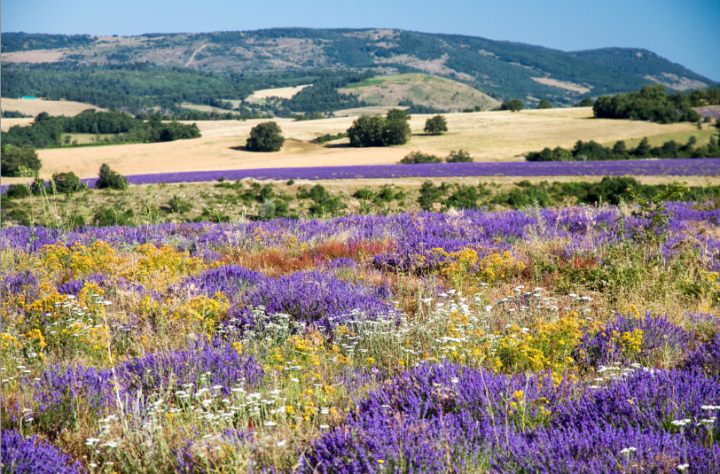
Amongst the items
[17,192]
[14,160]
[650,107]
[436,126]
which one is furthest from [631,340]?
[650,107]

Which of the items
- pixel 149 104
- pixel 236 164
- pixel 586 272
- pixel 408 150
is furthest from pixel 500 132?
pixel 149 104

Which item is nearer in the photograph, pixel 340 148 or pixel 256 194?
pixel 256 194

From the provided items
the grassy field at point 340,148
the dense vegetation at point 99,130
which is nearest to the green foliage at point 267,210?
the grassy field at point 340,148

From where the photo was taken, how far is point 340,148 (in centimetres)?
6209

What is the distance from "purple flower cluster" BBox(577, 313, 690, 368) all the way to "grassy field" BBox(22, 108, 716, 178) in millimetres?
43042

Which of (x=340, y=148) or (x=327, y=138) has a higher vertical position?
(x=327, y=138)

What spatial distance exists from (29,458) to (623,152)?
190 feet

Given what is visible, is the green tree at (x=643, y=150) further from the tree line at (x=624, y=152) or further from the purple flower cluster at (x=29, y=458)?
the purple flower cluster at (x=29, y=458)

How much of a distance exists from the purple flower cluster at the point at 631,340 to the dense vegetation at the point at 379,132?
196 ft

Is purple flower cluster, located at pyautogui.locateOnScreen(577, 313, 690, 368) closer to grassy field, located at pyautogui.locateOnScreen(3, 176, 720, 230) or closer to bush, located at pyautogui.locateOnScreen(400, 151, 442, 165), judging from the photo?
grassy field, located at pyautogui.locateOnScreen(3, 176, 720, 230)

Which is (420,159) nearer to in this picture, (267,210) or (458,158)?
(458,158)

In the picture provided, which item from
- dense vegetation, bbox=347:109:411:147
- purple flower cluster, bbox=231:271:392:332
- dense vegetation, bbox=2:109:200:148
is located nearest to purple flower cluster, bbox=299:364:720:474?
purple flower cluster, bbox=231:271:392:332

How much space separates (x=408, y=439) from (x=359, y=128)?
6390 centimetres

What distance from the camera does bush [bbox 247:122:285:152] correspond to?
62.4 m
